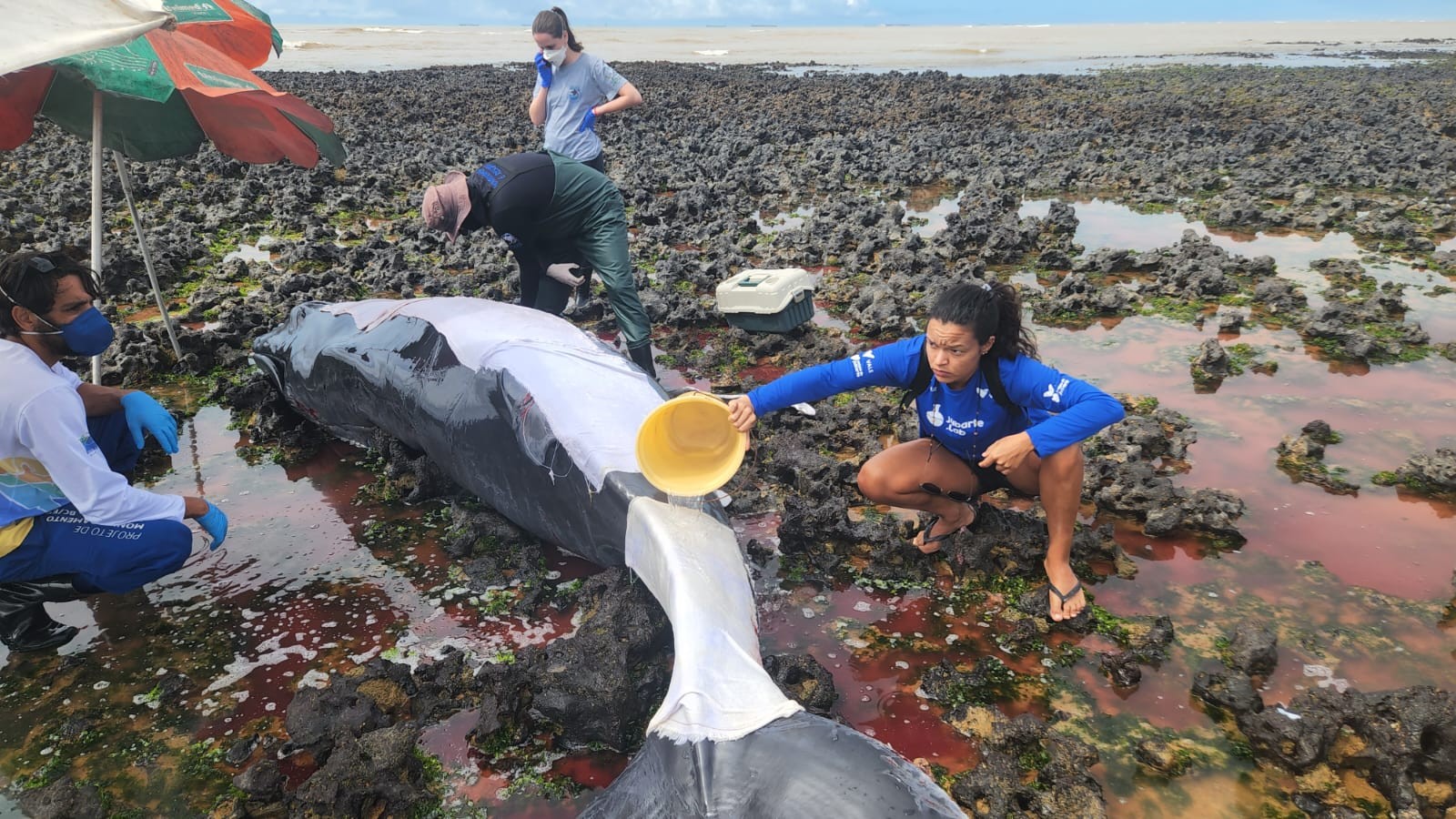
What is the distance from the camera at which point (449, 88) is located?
2553 cm

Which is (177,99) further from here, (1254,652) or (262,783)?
(1254,652)

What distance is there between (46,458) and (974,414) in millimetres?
3441

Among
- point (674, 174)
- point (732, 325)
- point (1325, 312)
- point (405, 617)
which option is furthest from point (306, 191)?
point (1325, 312)

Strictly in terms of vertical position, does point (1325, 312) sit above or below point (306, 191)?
below

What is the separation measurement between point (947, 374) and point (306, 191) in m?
11.1

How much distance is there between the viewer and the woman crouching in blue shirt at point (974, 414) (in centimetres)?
305

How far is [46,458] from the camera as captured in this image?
297 cm

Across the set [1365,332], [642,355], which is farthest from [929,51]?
[642,355]

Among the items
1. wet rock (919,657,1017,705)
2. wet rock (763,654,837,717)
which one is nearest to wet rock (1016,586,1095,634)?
wet rock (919,657,1017,705)

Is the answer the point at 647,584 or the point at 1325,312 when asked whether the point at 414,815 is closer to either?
the point at 647,584

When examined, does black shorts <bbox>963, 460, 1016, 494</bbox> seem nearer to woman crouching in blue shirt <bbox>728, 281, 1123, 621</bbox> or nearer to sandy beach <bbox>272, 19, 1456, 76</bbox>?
woman crouching in blue shirt <bbox>728, 281, 1123, 621</bbox>

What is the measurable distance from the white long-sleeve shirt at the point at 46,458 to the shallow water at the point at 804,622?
0.63m

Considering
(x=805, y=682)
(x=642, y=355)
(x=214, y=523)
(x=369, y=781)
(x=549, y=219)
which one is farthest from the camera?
(x=642, y=355)

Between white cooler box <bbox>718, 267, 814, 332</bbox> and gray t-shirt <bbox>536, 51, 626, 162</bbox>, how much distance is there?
1624mm
